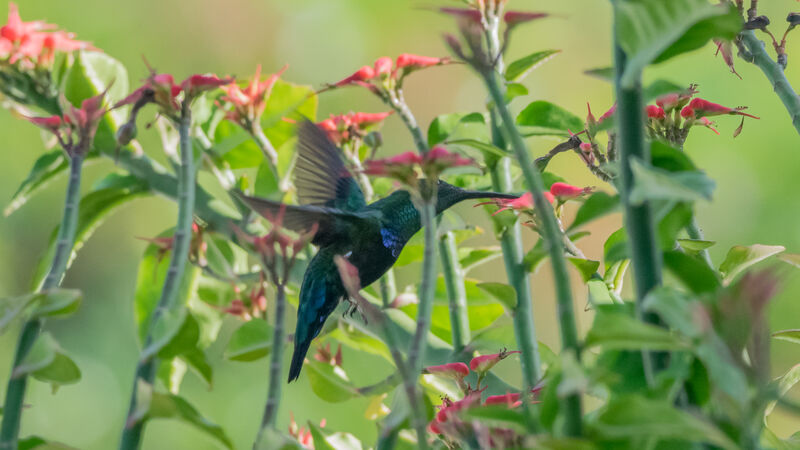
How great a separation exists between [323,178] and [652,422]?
24.3 inches

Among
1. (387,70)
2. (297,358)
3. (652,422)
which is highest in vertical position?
(387,70)

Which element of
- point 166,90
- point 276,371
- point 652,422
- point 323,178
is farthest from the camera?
point 323,178

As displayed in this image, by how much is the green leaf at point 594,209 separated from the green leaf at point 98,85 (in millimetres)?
492

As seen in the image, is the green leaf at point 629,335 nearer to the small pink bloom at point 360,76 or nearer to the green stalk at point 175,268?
the green stalk at point 175,268

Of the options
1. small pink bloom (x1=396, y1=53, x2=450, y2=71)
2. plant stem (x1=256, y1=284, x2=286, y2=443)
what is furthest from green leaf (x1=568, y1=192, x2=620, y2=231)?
small pink bloom (x1=396, y1=53, x2=450, y2=71)

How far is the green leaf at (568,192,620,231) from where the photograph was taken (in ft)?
1.03

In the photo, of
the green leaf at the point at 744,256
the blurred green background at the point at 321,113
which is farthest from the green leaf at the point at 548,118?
the blurred green background at the point at 321,113

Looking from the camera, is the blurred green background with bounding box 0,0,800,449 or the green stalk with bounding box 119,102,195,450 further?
the blurred green background with bounding box 0,0,800,449

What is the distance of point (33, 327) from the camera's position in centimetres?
44

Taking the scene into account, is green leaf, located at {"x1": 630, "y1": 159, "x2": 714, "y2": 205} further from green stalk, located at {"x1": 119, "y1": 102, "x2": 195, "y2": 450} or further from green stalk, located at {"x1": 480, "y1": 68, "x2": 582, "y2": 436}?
green stalk, located at {"x1": 119, "y1": 102, "x2": 195, "y2": 450}

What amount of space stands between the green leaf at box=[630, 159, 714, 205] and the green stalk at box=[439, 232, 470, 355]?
346 millimetres

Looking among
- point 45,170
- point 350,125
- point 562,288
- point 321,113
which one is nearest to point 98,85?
point 45,170

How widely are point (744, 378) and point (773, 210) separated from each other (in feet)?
5.44

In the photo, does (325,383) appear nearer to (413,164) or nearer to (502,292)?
(502,292)
